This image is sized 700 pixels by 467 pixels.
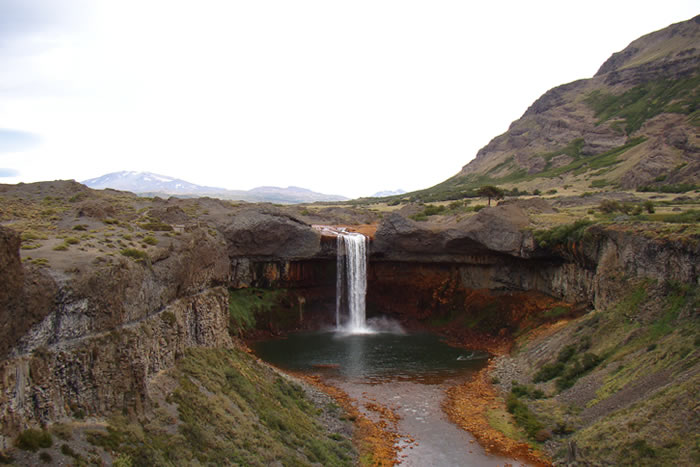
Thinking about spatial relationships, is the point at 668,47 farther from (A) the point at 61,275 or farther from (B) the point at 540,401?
(A) the point at 61,275

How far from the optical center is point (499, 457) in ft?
89.6

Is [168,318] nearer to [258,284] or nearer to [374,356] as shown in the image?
[374,356]

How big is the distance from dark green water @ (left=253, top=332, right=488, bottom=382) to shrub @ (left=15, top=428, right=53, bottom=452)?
94.3ft

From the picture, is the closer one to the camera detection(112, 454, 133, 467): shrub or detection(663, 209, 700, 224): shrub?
detection(112, 454, 133, 467): shrub

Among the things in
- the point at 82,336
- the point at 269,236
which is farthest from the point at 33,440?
the point at 269,236

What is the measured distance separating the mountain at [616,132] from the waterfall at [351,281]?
4801 centimetres

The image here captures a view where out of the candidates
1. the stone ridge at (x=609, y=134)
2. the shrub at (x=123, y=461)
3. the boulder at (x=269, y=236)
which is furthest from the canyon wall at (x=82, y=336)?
the stone ridge at (x=609, y=134)

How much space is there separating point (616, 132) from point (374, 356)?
4147 inches

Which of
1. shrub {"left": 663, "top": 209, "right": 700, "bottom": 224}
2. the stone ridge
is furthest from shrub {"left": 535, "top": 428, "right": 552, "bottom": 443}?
the stone ridge

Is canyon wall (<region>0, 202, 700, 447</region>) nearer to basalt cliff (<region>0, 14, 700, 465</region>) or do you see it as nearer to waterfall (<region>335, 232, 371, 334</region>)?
basalt cliff (<region>0, 14, 700, 465</region>)

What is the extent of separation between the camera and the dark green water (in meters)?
42.7

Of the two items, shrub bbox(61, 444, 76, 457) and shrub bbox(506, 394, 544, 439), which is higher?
shrub bbox(61, 444, 76, 457)

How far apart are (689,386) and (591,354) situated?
1190cm

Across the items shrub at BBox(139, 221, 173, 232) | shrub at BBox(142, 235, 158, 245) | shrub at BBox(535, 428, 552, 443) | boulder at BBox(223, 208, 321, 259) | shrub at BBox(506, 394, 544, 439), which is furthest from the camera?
boulder at BBox(223, 208, 321, 259)
